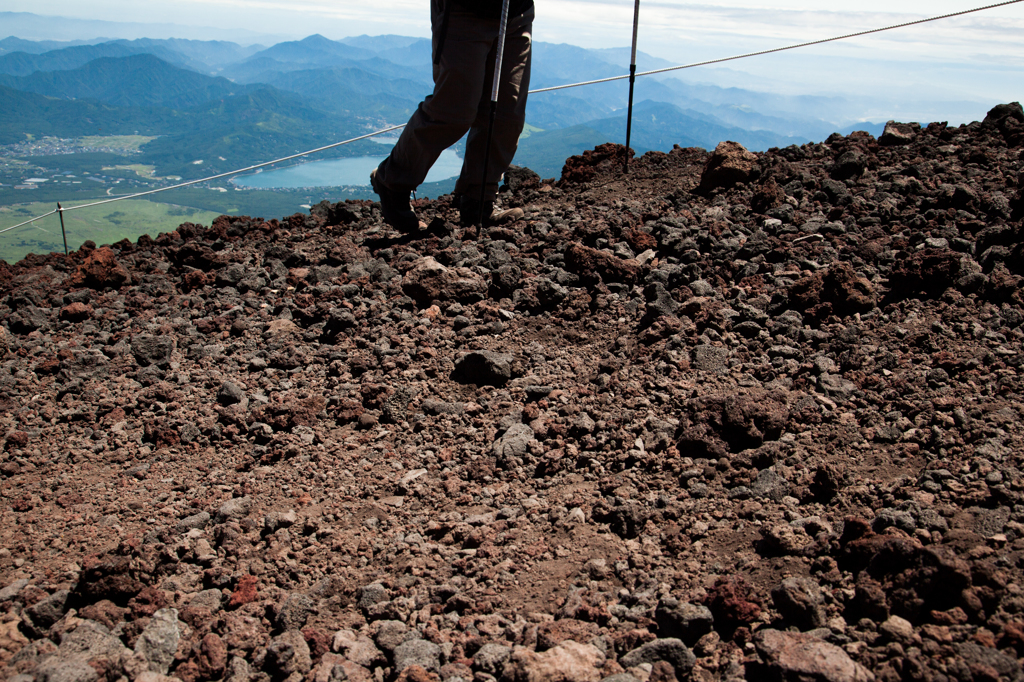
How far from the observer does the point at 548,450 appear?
276 centimetres

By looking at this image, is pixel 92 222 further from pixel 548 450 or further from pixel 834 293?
pixel 834 293

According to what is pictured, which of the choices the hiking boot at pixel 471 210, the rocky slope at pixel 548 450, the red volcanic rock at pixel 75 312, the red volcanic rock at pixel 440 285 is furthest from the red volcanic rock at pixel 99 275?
the hiking boot at pixel 471 210

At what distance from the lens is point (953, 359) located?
9.01ft

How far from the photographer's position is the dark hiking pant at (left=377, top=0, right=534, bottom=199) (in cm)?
448

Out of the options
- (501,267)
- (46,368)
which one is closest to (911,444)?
(501,267)

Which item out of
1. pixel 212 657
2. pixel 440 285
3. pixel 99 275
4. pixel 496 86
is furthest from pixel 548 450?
pixel 99 275

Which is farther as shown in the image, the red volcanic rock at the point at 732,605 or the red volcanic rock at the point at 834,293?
the red volcanic rock at the point at 834,293

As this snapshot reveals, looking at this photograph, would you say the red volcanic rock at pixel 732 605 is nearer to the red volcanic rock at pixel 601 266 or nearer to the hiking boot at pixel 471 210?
the red volcanic rock at pixel 601 266

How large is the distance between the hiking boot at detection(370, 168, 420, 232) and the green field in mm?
52174

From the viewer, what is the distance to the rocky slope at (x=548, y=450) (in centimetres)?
183

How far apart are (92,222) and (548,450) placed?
6837cm

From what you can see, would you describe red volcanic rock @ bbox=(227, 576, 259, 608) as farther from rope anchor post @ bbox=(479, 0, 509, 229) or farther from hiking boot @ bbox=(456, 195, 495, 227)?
hiking boot @ bbox=(456, 195, 495, 227)

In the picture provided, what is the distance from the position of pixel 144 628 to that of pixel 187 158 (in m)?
156

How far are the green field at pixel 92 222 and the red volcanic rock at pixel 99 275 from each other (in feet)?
168
